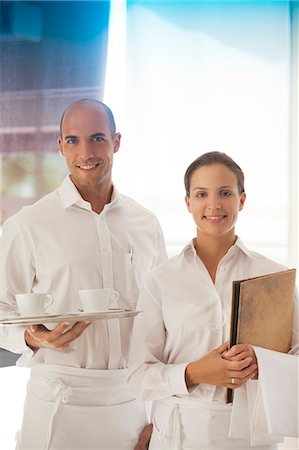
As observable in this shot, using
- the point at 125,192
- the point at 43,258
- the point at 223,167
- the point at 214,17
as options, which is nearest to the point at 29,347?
the point at 43,258

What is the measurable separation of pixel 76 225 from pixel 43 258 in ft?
0.37

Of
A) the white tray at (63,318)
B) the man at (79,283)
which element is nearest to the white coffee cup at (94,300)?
the white tray at (63,318)

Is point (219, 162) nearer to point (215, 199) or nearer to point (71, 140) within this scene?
point (215, 199)

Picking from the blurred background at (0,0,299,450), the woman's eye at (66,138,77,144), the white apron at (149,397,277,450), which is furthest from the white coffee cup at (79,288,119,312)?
the blurred background at (0,0,299,450)

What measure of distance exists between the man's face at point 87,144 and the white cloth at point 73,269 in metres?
0.05

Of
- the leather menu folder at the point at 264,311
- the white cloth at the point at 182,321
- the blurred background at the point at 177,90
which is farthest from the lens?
the blurred background at the point at 177,90

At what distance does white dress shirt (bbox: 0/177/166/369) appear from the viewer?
5.23 ft

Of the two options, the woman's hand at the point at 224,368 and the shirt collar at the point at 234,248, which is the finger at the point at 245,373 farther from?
the shirt collar at the point at 234,248

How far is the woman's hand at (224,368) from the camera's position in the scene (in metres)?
1.29

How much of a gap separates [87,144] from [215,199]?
37cm

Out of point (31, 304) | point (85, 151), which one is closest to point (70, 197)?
point (85, 151)

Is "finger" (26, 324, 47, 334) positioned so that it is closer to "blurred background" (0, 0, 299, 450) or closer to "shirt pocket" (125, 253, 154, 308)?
"shirt pocket" (125, 253, 154, 308)

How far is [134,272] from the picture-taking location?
5.45ft

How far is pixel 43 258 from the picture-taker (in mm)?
1625
